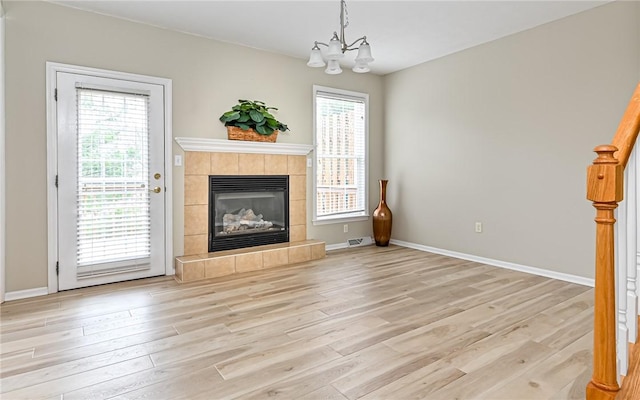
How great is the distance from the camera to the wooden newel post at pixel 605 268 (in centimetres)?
124

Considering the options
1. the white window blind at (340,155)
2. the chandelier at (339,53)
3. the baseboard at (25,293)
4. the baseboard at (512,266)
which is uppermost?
the chandelier at (339,53)

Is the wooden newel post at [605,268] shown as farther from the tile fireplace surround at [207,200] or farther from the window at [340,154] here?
the window at [340,154]

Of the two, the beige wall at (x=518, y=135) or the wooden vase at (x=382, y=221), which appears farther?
the wooden vase at (x=382, y=221)

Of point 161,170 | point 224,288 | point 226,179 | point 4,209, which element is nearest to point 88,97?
point 161,170

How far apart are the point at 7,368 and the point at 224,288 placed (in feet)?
5.39

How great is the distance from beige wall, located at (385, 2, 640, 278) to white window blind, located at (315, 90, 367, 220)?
23.5 inches

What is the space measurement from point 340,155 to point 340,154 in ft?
0.05

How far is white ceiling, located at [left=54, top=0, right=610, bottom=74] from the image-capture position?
133 inches

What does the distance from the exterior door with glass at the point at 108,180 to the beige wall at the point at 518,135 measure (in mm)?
3343

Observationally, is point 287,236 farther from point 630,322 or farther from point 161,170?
point 630,322

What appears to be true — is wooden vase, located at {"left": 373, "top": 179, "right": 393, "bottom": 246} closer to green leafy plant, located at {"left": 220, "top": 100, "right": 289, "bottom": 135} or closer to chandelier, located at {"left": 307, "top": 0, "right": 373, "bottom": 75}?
green leafy plant, located at {"left": 220, "top": 100, "right": 289, "bottom": 135}

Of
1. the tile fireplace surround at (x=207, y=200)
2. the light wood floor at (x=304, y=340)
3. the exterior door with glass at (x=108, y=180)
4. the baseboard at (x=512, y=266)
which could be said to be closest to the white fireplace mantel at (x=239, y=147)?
the tile fireplace surround at (x=207, y=200)

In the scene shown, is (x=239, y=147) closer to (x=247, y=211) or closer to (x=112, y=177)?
(x=247, y=211)

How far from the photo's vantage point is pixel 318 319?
106 inches
